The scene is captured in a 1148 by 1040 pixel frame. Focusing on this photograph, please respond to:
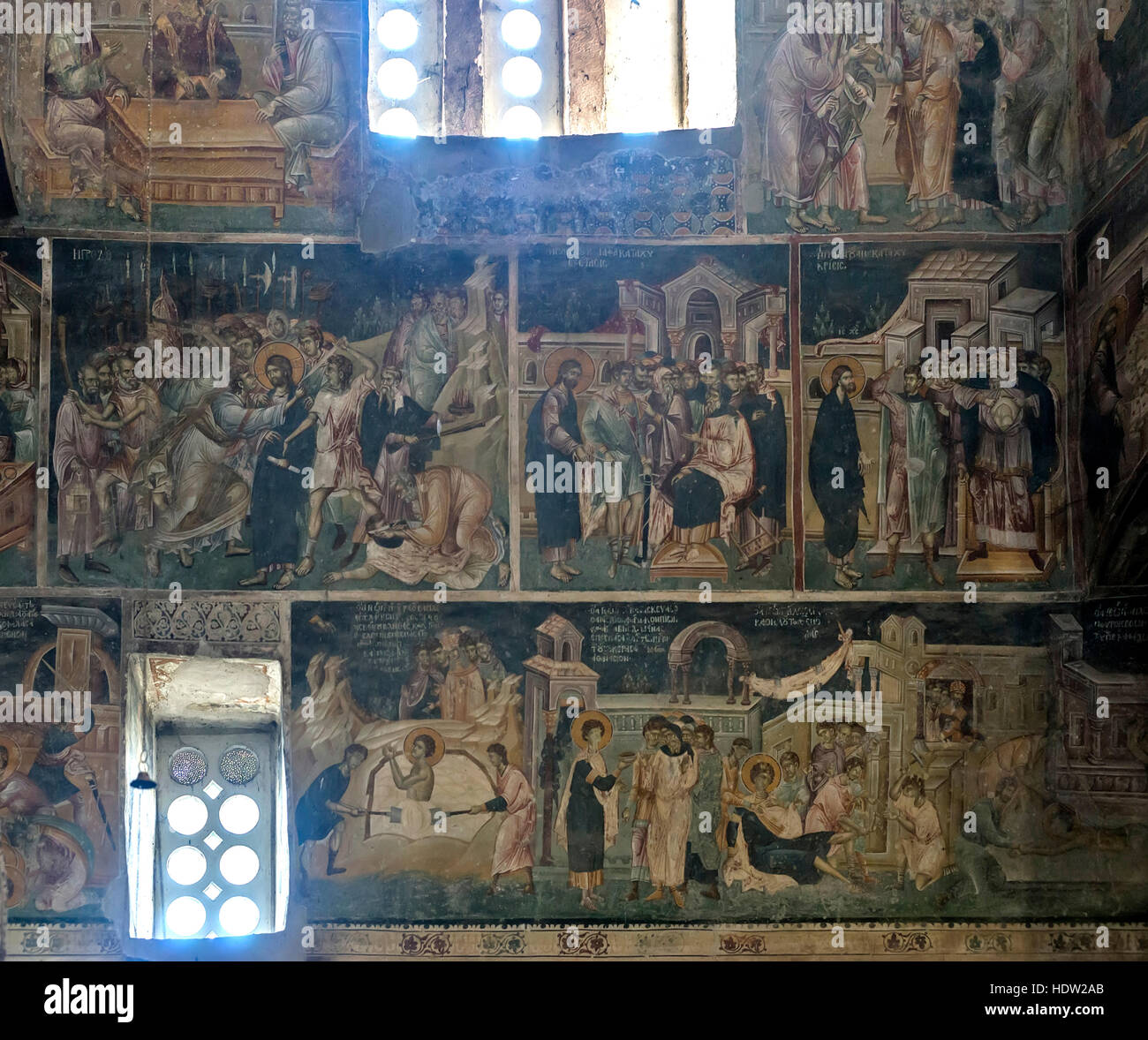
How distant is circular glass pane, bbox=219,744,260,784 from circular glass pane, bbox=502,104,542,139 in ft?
17.2

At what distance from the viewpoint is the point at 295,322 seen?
1192 centimetres

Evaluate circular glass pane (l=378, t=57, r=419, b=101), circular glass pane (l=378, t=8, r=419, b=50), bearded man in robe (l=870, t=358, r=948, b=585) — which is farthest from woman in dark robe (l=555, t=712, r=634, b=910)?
circular glass pane (l=378, t=8, r=419, b=50)

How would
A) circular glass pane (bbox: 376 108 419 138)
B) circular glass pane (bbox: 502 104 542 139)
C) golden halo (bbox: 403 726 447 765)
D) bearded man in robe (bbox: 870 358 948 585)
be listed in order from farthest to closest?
circular glass pane (bbox: 502 104 542 139) → circular glass pane (bbox: 376 108 419 138) → bearded man in robe (bbox: 870 358 948 585) → golden halo (bbox: 403 726 447 765)

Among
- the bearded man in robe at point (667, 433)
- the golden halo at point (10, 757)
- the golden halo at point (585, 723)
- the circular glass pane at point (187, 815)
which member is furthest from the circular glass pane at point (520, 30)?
the golden halo at point (10, 757)

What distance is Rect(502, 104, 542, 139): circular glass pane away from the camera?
1288 centimetres

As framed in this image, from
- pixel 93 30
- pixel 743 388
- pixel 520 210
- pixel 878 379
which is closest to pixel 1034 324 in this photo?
pixel 878 379

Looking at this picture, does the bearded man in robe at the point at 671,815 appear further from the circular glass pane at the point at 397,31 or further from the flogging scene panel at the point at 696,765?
the circular glass pane at the point at 397,31

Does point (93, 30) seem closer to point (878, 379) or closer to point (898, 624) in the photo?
point (878, 379)

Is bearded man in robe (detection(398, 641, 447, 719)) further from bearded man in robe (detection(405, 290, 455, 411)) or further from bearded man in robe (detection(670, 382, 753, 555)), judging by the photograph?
bearded man in robe (detection(670, 382, 753, 555))

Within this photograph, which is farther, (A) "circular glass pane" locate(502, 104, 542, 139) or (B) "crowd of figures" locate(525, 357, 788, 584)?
(A) "circular glass pane" locate(502, 104, 542, 139)

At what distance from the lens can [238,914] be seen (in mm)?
11906

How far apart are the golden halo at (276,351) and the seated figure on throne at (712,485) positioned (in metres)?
2.90

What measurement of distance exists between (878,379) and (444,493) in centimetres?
333

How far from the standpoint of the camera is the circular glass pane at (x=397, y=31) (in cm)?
1279
